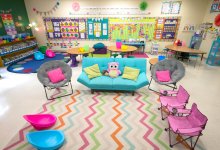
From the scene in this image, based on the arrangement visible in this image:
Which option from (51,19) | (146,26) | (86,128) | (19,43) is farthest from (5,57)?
(146,26)

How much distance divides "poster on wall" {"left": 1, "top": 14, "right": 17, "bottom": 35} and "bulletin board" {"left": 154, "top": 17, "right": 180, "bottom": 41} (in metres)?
7.73

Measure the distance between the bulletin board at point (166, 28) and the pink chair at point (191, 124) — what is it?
21.1ft

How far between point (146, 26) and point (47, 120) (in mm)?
7142

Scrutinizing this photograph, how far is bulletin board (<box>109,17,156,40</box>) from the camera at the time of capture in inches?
306

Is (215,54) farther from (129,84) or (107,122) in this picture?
(107,122)

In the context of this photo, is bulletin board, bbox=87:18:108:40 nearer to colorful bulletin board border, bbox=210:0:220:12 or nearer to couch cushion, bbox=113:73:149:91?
couch cushion, bbox=113:73:149:91

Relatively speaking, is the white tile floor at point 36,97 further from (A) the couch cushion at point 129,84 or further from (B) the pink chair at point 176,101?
(A) the couch cushion at point 129,84

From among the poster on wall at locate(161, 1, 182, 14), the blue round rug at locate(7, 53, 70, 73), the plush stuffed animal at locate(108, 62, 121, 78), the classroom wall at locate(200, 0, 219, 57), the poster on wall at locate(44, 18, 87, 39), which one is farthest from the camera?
the poster on wall at locate(44, 18, 87, 39)

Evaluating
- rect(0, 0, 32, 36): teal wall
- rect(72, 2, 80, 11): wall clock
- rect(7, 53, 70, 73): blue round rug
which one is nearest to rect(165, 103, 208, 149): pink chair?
rect(7, 53, 70, 73): blue round rug

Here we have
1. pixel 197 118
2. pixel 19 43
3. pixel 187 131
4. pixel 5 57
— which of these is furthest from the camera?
pixel 19 43

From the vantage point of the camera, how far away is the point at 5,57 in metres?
6.48

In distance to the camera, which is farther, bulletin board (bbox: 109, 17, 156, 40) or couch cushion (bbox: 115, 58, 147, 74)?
bulletin board (bbox: 109, 17, 156, 40)

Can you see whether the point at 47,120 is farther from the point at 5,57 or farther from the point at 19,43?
the point at 19,43

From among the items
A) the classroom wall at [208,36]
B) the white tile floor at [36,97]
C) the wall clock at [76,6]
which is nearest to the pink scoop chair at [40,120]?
the white tile floor at [36,97]
